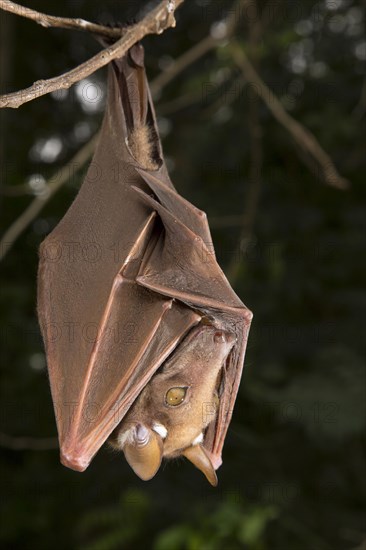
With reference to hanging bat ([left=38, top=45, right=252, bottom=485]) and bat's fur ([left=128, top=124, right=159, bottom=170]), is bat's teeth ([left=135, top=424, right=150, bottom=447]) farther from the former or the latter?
bat's fur ([left=128, top=124, right=159, bottom=170])

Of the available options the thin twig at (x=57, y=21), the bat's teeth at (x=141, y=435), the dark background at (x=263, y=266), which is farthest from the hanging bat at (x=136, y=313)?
the dark background at (x=263, y=266)

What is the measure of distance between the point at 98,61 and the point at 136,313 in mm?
1021

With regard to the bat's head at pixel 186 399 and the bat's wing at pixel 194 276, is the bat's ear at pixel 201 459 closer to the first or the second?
the bat's head at pixel 186 399

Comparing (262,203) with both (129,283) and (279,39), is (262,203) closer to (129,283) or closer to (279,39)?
(279,39)

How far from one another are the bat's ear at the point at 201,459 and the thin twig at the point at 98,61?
62.1 inches

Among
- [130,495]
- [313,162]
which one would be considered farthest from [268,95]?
[130,495]

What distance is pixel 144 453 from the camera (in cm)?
280

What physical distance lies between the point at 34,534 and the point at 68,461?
6.27m

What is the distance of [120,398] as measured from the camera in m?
2.78

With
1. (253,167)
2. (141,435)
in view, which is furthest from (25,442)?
(141,435)

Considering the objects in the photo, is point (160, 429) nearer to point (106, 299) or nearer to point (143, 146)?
point (106, 299)

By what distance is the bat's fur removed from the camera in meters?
3.23

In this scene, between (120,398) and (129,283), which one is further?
(129,283)

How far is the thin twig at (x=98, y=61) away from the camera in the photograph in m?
2.14
